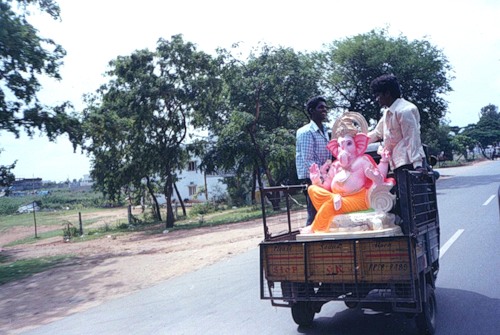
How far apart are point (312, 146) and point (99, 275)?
24.8ft

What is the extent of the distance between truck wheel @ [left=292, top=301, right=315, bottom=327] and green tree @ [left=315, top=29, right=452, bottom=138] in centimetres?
2548

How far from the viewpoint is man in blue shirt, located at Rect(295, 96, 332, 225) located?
564cm

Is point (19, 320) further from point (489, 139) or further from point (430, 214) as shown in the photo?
point (489, 139)

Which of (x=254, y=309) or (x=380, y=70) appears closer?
(x=254, y=309)

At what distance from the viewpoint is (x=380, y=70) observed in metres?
29.3

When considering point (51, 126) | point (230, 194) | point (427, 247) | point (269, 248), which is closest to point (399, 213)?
point (427, 247)

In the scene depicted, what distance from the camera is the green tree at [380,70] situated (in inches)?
1133

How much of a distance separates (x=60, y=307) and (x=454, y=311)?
6.24m

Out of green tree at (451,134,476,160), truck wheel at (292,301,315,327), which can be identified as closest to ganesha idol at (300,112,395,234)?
truck wheel at (292,301,315,327)

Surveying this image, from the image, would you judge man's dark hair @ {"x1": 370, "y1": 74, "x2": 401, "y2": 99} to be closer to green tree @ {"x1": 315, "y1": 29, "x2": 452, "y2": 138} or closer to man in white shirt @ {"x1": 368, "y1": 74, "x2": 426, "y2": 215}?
man in white shirt @ {"x1": 368, "y1": 74, "x2": 426, "y2": 215}

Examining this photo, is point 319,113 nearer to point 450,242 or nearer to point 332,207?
point 332,207

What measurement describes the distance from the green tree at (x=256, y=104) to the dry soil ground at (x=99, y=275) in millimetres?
8093

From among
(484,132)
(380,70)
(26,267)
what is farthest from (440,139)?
(26,267)

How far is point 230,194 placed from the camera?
4106cm
